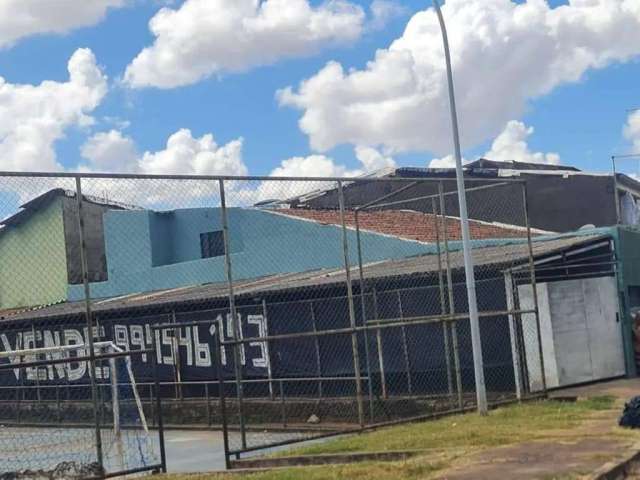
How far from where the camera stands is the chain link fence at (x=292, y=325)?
15.4 meters

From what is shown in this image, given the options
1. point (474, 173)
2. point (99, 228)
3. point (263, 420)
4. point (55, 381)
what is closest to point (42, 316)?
point (55, 381)

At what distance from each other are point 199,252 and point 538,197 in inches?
460

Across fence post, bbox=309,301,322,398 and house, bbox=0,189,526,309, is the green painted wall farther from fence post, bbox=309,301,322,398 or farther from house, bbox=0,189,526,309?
fence post, bbox=309,301,322,398

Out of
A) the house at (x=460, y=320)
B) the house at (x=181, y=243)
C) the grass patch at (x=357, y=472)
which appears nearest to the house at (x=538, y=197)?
the house at (x=181, y=243)

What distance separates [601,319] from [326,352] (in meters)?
5.56

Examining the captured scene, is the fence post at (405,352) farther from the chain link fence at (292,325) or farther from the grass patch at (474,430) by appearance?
the grass patch at (474,430)

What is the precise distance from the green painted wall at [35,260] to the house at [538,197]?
730cm

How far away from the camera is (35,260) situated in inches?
1049

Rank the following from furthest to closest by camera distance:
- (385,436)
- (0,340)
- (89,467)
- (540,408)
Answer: (0,340)
(540,408)
(385,436)
(89,467)

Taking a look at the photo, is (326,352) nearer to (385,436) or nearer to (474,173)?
(385,436)

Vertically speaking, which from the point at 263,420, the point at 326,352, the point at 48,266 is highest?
the point at 48,266

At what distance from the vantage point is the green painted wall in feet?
58.5

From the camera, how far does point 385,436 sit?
1232 centimetres

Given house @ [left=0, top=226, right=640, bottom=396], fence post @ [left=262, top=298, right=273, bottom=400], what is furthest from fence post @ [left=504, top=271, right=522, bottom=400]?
fence post @ [left=262, top=298, right=273, bottom=400]
